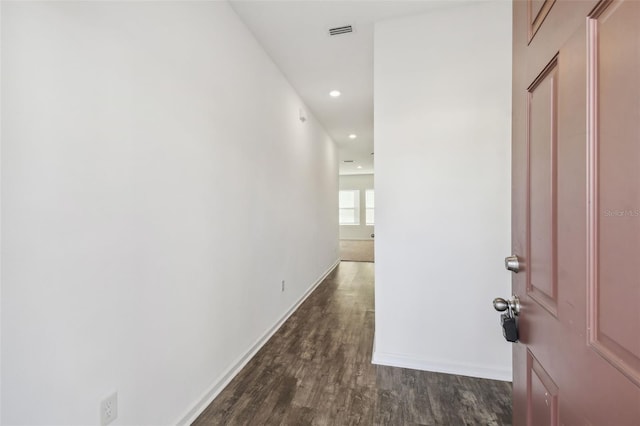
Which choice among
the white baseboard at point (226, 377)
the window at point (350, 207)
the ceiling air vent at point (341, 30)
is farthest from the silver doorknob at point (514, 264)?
the window at point (350, 207)

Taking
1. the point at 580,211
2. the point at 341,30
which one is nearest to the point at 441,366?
the point at 580,211

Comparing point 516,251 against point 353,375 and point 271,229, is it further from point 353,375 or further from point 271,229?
point 271,229

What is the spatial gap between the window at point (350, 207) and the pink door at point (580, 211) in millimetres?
10757

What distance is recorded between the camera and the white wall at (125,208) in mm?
875

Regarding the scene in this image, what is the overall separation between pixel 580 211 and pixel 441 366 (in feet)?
6.62

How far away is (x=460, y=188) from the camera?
2.09 metres

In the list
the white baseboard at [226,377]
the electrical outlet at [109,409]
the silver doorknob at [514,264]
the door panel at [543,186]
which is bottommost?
the white baseboard at [226,377]

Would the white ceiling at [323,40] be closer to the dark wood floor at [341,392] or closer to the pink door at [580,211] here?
the pink door at [580,211]

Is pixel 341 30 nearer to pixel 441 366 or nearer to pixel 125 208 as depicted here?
pixel 125 208

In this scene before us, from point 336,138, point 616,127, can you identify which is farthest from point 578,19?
point 336,138

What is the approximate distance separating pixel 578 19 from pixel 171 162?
1623 mm

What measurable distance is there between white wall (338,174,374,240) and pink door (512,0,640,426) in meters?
10.6

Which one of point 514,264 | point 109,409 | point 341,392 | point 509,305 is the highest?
point 514,264

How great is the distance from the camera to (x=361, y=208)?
1159 cm
